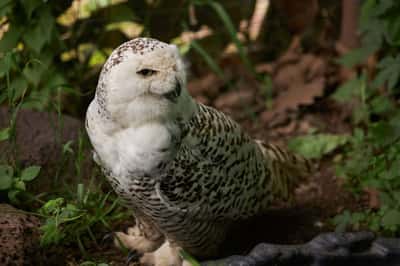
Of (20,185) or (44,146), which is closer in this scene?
(20,185)

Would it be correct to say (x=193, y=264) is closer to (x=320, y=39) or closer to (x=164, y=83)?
(x=164, y=83)

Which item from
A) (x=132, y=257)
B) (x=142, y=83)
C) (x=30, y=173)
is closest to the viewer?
(x=142, y=83)

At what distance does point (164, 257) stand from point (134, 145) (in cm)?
73

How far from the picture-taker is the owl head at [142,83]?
2.56m

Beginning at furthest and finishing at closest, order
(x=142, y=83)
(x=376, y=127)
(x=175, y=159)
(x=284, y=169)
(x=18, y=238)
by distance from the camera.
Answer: (x=284, y=169), (x=376, y=127), (x=18, y=238), (x=175, y=159), (x=142, y=83)

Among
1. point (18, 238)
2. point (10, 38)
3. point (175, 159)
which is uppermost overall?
point (10, 38)

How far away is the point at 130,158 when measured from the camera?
105 inches

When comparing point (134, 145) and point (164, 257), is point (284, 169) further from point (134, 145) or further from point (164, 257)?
point (134, 145)

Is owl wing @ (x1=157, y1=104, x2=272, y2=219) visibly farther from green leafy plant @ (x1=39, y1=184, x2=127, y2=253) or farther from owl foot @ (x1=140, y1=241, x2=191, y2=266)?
green leafy plant @ (x1=39, y1=184, x2=127, y2=253)

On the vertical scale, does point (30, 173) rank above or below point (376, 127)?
below

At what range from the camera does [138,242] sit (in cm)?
331

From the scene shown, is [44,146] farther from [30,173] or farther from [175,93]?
[175,93]

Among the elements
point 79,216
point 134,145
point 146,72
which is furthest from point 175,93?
point 79,216

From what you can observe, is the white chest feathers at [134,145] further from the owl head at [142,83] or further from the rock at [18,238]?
the rock at [18,238]
